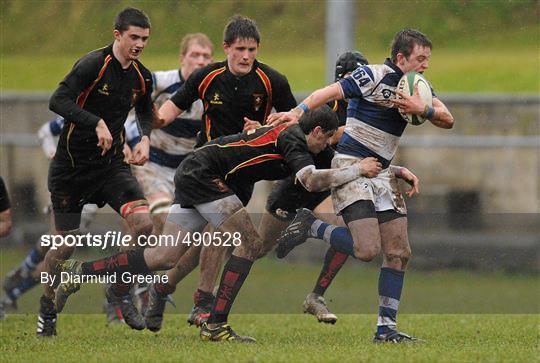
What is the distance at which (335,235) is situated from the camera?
9398mm

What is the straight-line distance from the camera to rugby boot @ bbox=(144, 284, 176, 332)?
9.80 metres

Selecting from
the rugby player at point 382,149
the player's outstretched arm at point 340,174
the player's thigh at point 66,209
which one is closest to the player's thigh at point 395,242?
the rugby player at point 382,149

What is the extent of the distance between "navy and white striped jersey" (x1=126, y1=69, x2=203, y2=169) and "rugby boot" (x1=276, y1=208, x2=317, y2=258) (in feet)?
6.68

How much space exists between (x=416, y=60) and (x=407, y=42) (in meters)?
0.15

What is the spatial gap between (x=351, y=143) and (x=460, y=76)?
7356 mm

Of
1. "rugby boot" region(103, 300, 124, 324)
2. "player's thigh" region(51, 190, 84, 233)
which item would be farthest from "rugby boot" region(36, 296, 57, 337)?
"rugby boot" region(103, 300, 124, 324)

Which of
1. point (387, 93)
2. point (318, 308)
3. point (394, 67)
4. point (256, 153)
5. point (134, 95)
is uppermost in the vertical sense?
point (394, 67)

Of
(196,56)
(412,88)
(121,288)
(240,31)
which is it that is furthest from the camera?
(196,56)

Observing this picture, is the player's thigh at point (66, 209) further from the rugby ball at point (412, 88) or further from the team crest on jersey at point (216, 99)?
the rugby ball at point (412, 88)

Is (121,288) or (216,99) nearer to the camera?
(121,288)

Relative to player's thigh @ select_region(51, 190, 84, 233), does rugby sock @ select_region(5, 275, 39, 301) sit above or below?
below

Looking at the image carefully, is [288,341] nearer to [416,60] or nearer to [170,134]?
[416,60]

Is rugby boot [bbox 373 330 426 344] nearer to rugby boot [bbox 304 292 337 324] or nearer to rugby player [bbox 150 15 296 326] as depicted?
rugby boot [bbox 304 292 337 324]

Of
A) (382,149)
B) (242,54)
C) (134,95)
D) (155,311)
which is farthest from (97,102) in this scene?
(382,149)
